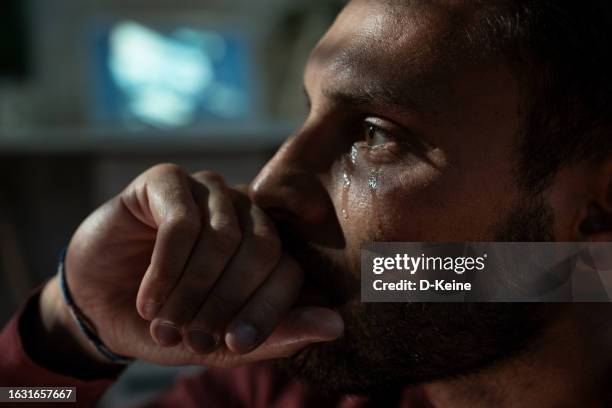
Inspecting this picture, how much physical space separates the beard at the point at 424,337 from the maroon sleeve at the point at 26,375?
249 millimetres

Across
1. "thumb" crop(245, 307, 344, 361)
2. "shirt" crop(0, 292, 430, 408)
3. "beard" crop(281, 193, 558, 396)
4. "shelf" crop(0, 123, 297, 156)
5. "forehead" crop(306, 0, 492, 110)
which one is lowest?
"shelf" crop(0, 123, 297, 156)

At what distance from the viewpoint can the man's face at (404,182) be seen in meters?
0.67

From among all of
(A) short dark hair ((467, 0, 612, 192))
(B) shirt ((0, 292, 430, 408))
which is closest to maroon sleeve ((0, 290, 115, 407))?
(B) shirt ((0, 292, 430, 408))

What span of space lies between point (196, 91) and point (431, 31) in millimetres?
2090

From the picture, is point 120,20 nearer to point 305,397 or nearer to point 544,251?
point 305,397

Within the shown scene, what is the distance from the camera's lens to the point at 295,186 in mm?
700

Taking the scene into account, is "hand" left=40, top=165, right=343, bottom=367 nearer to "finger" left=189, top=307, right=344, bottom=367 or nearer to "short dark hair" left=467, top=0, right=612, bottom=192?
"finger" left=189, top=307, right=344, bottom=367

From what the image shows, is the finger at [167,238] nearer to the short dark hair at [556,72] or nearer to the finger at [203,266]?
the finger at [203,266]

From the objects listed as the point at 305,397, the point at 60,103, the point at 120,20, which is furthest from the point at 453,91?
the point at 60,103

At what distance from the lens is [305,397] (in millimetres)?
891

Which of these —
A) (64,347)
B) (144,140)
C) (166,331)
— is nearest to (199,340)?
(166,331)

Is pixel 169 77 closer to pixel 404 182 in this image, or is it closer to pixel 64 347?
pixel 64 347

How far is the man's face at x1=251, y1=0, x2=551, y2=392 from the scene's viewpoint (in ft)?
2.21

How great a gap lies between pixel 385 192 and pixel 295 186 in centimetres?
9
